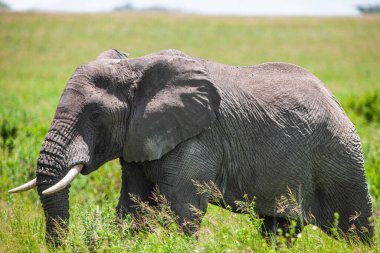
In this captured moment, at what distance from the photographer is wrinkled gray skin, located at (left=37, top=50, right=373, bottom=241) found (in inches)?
237

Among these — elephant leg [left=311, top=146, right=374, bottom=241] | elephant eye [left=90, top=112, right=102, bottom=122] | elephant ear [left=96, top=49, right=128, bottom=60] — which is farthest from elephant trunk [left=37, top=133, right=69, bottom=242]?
elephant leg [left=311, top=146, right=374, bottom=241]

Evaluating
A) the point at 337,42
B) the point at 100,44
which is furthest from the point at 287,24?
the point at 100,44

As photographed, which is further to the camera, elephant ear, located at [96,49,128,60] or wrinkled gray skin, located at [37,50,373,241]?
elephant ear, located at [96,49,128,60]

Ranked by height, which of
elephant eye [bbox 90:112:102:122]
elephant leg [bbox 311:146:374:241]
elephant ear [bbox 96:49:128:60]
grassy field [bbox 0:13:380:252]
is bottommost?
grassy field [bbox 0:13:380:252]

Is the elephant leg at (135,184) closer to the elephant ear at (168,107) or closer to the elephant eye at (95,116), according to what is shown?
the elephant ear at (168,107)

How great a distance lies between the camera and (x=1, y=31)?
58.3 m

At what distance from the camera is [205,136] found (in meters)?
6.31

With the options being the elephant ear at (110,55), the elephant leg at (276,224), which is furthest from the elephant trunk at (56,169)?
the elephant leg at (276,224)

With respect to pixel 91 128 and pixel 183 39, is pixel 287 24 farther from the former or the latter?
pixel 91 128

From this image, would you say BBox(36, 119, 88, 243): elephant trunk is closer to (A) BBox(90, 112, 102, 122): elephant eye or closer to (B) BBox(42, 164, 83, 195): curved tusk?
(B) BBox(42, 164, 83, 195): curved tusk

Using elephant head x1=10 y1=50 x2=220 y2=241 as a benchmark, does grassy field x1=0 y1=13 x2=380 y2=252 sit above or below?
below

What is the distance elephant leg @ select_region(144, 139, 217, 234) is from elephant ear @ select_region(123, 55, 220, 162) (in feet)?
0.38

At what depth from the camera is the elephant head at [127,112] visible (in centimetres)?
589

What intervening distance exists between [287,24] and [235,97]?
6585 cm
